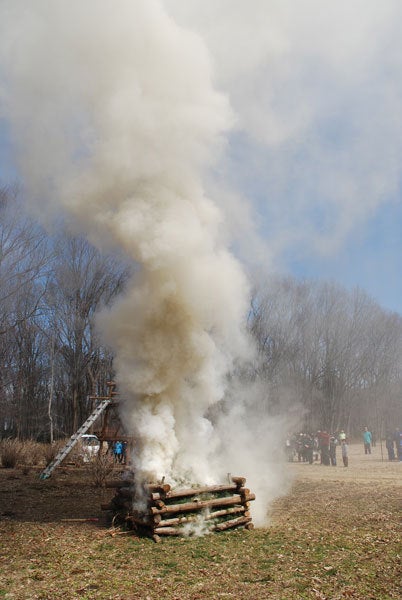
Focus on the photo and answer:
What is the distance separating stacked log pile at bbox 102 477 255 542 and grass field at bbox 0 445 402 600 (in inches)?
9.2

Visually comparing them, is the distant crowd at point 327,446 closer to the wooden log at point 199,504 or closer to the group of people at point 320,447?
the group of people at point 320,447

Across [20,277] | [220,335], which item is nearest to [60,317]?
[20,277]

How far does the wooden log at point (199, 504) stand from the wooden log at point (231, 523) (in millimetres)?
298

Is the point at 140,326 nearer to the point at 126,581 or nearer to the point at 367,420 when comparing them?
the point at 126,581

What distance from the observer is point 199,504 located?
947 centimetres

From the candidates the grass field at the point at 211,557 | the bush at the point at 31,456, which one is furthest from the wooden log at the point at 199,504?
the bush at the point at 31,456

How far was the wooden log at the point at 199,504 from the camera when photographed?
29.9 feet

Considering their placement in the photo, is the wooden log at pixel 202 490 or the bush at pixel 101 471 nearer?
the wooden log at pixel 202 490

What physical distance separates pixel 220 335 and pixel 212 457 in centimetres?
301

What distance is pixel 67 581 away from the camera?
22.3 ft

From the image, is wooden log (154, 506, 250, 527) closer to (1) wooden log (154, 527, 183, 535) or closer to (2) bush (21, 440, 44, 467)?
(1) wooden log (154, 527, 183, 535)

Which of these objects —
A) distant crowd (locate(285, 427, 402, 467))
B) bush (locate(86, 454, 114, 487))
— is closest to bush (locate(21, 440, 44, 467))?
bush (locate(86, 454, 114, 487))

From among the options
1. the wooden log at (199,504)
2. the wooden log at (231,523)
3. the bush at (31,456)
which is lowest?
the wooden log at (231,523)

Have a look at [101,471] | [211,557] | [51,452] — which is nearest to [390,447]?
[51,452]
